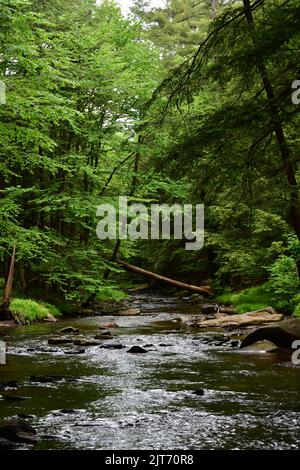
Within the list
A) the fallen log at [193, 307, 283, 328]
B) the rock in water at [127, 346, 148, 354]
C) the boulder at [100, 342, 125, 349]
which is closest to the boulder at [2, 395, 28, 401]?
the rock in water at [127, 346, 148, 354]

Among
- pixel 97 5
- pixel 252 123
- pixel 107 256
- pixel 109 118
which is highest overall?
pixel 97 5

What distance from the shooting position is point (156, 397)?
7211 millimetres

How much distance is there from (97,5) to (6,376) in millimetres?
24361

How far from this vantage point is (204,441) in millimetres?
5273

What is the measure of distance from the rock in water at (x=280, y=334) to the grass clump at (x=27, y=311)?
31.0ft

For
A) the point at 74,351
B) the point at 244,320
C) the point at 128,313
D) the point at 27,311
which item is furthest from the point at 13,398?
the point at 128,313

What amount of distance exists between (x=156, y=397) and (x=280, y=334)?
4.69 metres

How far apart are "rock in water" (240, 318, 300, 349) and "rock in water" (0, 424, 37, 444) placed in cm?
683

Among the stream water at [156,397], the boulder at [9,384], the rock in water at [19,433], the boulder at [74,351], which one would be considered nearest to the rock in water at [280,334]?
the stream water at [156,397]

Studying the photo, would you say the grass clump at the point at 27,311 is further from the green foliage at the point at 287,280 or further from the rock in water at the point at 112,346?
the green foliage at the point at 287,280

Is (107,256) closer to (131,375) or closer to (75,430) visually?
(131,375)

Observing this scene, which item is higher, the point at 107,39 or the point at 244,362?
the point at 107,39
